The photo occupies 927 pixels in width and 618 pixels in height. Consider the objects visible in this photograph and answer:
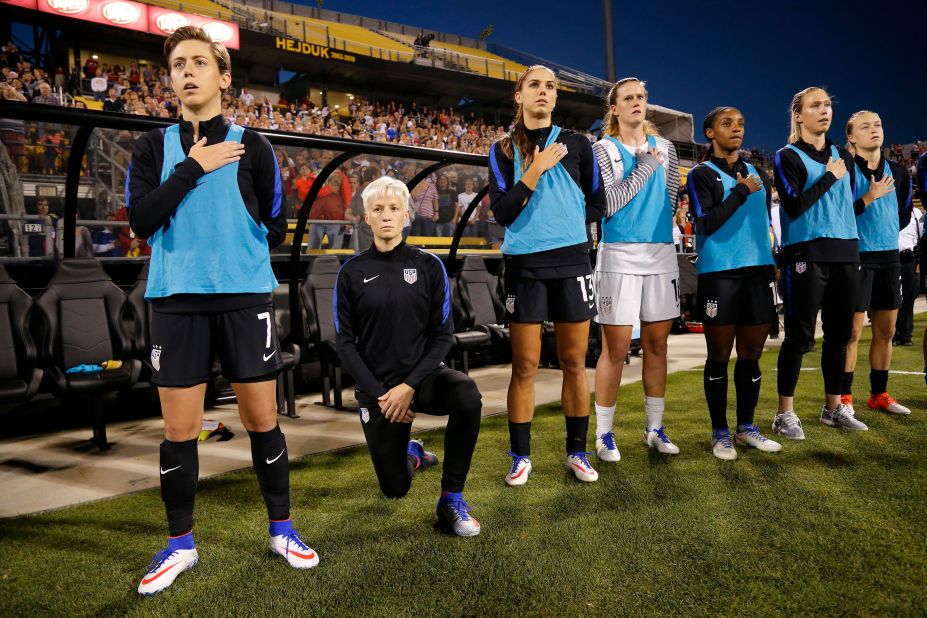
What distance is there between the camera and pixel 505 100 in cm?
2628

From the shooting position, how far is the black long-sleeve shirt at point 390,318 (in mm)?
2576

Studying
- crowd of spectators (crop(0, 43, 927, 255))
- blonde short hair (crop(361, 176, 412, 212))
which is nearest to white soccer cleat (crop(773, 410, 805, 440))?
blonde short hair (crop(361, 176, 412, 212))

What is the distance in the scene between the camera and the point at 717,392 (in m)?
3.38

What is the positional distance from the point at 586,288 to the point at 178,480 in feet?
6.22

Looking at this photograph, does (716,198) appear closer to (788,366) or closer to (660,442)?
(788,366)

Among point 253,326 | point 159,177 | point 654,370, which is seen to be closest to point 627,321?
point 654,370

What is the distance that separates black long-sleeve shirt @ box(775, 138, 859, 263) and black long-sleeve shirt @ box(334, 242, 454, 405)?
2.12m

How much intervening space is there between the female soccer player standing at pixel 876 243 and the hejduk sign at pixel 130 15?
55.4 ft

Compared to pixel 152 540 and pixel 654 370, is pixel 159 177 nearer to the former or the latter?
pixel 152 540

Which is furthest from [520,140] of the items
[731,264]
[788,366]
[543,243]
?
[788,366]

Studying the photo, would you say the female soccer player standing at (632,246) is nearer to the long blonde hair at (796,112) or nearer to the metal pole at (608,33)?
the long blonde hair at (796,112)

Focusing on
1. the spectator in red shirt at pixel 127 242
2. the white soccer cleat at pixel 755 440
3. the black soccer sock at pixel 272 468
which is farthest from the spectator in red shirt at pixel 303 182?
the white soccer cleat at pixel 755 440

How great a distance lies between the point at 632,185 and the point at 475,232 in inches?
156

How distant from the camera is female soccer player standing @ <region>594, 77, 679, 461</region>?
3.22 metres
